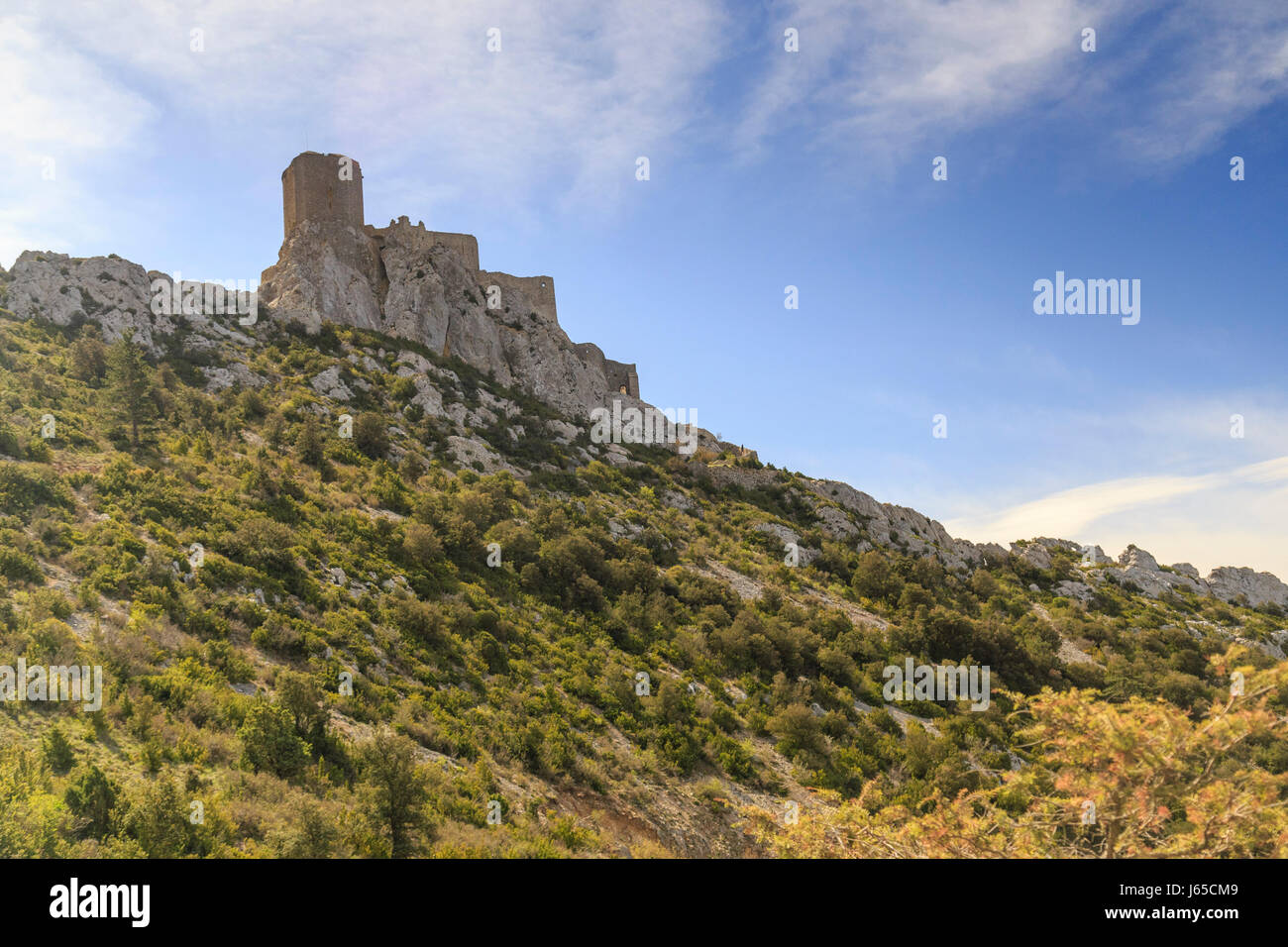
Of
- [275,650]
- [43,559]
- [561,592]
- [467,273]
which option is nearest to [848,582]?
[561,592]

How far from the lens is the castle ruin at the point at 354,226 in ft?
152

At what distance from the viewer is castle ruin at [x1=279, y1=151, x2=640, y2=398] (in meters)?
46.4

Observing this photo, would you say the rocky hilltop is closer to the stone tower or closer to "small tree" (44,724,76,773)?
the stone tower

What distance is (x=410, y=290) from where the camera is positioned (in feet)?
162

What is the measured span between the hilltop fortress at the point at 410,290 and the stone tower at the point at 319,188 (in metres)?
0.06

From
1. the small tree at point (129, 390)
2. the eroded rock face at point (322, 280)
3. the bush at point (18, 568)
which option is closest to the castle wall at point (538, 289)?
the eroded rock face at point (322, 280)

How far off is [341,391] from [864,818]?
115ft

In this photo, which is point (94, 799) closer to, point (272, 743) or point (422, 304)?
point (272, 743)

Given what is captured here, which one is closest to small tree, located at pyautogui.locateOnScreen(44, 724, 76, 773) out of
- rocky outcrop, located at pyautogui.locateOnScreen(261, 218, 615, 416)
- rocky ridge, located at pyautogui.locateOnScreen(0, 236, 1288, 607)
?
rocky ridge, located at pyautogui.locateOnScreen(0, 236, 1288, 607)

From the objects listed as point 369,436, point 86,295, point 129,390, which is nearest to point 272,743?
point 129,390

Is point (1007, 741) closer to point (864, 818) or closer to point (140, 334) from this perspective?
point (864, 818)

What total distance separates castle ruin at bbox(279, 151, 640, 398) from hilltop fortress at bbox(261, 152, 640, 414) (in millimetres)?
65

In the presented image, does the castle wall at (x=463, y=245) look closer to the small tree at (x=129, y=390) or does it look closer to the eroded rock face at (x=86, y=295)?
the eroded rock face at (x=86, y=295)

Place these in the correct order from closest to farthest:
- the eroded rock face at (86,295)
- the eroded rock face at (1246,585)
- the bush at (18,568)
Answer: the bush at (18,568) < the eroded rock face at (86,295) < the eroded rock face at (1246,585)
